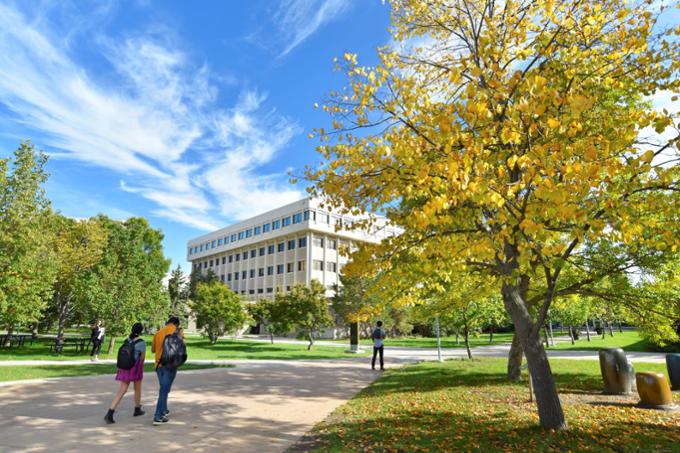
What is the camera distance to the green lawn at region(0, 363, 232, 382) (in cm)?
1147

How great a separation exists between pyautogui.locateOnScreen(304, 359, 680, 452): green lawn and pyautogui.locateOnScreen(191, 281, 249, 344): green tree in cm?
2269

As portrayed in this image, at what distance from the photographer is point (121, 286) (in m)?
20.5

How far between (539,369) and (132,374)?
23.0 ft

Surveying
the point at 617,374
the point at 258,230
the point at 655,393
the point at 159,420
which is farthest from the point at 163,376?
the point at 258,230

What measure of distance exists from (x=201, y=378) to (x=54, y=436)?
270 inches

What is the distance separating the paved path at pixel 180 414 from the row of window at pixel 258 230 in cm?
4608

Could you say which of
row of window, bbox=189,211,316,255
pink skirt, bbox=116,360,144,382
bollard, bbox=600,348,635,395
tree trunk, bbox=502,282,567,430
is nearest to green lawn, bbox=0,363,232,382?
pink skirt, bbox=116,360,144,382

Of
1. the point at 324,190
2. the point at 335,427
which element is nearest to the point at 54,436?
the point at 335,427

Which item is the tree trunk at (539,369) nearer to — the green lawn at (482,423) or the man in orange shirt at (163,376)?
the green lawn at (482,423)

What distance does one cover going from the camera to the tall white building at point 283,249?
57503 millimetres

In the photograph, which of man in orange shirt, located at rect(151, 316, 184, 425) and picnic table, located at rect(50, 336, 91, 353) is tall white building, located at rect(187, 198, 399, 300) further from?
man in orange shirt, located at rect(151, 316, 184, 425)

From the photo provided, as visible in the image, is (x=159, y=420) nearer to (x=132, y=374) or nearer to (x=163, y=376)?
(x=163, y=376)

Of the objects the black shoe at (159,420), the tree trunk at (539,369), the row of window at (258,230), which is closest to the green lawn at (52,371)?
the black shoe at (159,420)

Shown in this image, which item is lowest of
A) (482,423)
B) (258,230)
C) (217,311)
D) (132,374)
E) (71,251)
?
(482,423)
